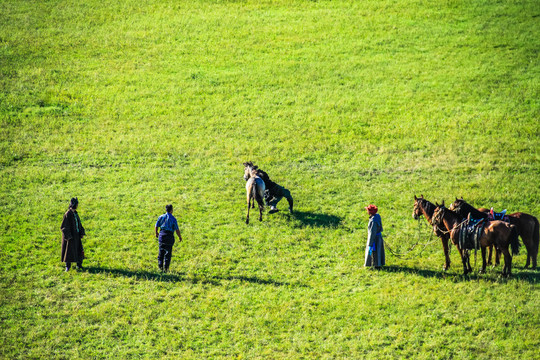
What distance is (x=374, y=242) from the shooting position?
16.1 m

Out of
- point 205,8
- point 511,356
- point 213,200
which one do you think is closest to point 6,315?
point 213,200

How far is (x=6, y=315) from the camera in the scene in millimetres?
14320

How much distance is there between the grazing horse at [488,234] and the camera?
1466 centimetres

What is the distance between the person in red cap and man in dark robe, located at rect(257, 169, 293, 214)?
4560 millimetres

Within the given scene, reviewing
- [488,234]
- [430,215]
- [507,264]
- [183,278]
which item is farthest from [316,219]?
[507,264]

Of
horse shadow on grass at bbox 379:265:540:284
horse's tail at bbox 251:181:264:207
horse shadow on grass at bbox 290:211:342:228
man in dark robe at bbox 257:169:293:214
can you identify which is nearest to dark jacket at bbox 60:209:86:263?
horse's tail at bbox 251:181:264:207

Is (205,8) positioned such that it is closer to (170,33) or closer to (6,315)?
(170,33)

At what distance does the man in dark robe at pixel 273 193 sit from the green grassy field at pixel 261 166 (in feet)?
1.63

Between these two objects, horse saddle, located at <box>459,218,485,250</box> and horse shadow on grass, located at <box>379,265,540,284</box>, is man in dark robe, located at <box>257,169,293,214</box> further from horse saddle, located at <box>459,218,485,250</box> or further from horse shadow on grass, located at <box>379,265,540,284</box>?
horse saddle, located at <box>459,218,485,250</box>

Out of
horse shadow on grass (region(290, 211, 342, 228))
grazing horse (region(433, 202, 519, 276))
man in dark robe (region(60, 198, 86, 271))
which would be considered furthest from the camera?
horse shadow on grass (region(290, 211, 342, 228))

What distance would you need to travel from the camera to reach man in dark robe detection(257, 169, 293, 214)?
2016 cm

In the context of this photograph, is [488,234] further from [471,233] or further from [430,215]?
[430,215]

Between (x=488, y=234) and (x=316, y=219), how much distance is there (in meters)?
6.44

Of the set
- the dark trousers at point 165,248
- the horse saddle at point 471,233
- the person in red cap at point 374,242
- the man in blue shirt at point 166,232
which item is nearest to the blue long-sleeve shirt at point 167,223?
the man in blue shirt at point 166,232
